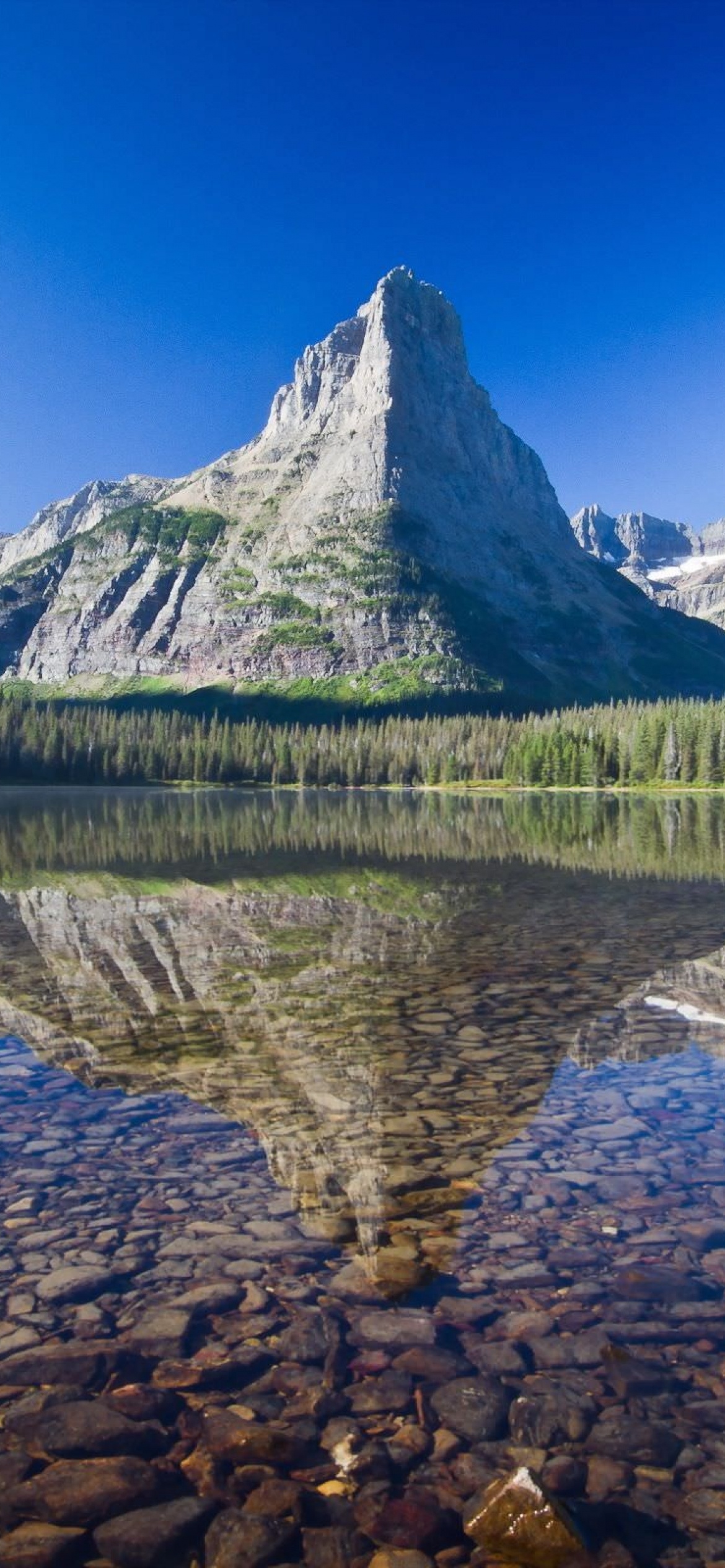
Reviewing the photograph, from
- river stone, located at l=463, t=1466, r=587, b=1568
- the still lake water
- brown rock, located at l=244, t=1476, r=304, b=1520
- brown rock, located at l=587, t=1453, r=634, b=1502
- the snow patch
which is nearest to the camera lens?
river stone, located at l=463, t=1466, r=587, b=1568

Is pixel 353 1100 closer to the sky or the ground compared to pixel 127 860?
closer to the sky

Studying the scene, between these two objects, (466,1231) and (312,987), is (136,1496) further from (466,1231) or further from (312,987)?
(312,987)

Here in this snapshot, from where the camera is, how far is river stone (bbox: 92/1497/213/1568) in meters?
6.30

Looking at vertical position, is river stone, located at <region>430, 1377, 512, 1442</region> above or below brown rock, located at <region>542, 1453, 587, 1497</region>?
below

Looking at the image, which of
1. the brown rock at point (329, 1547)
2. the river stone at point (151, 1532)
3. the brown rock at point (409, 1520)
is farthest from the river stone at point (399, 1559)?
the river stone at point (151, 1532)

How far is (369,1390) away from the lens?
8.00 meters

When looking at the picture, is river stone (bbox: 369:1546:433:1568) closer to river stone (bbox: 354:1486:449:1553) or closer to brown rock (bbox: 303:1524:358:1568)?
river stone (bbox: 354:1486:449:1553)

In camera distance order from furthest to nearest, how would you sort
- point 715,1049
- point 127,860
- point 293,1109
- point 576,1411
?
point 127,860, point 715,1049, point 293,1109, point 576,1411

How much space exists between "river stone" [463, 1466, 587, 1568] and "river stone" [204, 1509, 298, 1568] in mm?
1360

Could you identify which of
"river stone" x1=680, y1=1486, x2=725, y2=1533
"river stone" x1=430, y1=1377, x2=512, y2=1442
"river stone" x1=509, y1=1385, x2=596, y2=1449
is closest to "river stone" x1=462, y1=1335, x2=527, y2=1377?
"river stone" x1=430, y1=1377, x2=512, y2=1442

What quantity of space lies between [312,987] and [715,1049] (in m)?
9.79

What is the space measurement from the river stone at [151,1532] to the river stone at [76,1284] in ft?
10.3

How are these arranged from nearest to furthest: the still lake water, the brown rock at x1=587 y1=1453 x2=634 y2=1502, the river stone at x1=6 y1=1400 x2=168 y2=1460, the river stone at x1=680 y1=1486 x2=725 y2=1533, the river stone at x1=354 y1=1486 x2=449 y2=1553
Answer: the river stone at x1=354 y1=1486 x2=449 y2=1553 → the river stone at x1=680 y1=1486 x2=725 y2=1533 → the brown rock at x1=587 y1=1453 x2=634 y2=1502 → the still lake water → the river stone at x1=6 y1=1400 x2=168 y2=1460

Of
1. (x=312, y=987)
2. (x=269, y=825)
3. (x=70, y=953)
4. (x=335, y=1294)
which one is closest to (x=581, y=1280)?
(x=335, y=1294)
